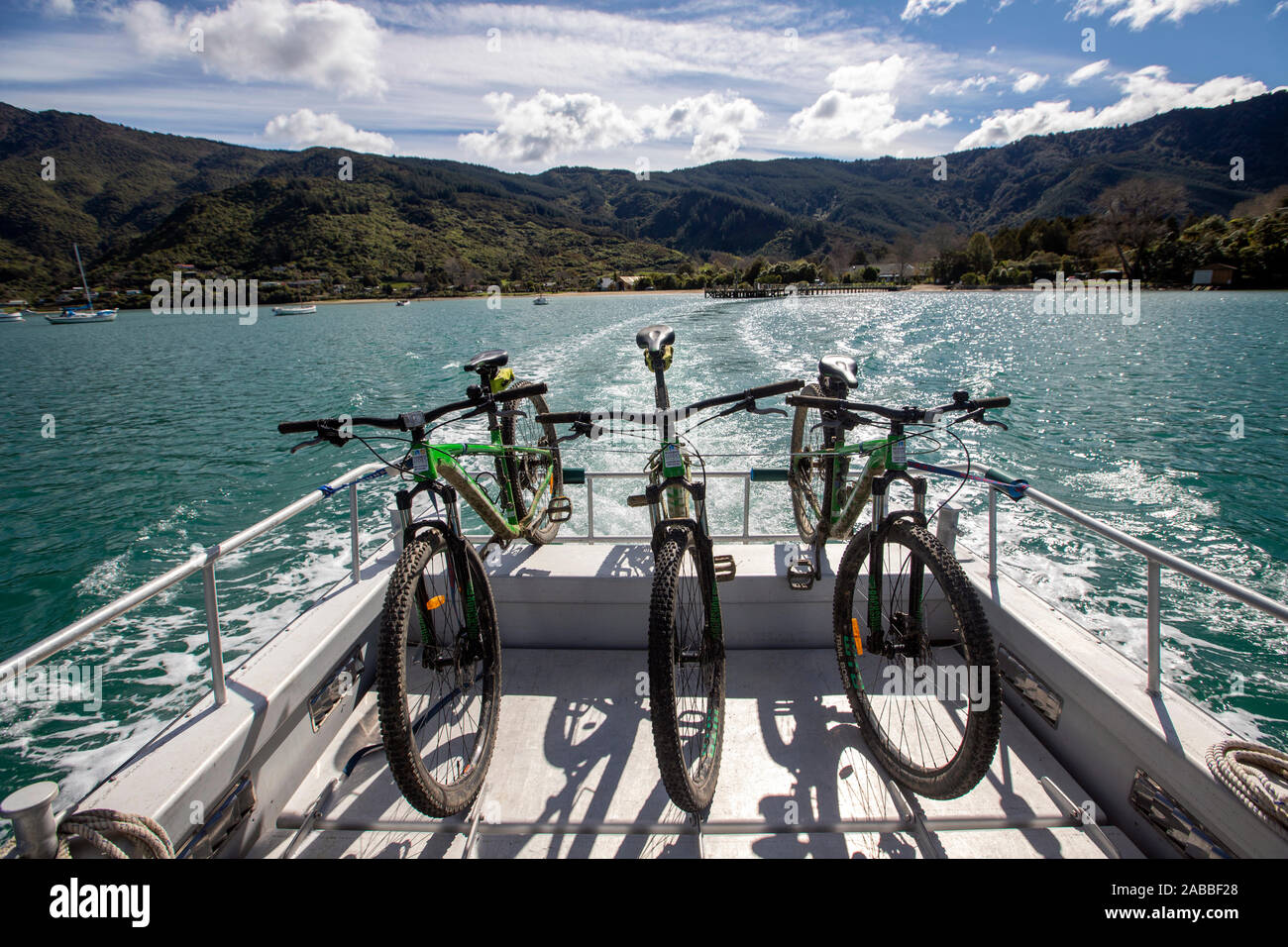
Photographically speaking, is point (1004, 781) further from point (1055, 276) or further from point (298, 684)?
point (1055, 276)

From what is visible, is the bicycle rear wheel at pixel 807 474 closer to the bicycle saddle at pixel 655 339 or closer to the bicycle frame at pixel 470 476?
the bicycle saddle at pixel 655 339

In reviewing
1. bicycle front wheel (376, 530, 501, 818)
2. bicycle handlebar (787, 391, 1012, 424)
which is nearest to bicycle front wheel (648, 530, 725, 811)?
bicycle front wheel (376, 530, 501, 818)

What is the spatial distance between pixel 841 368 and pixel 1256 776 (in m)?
2.19

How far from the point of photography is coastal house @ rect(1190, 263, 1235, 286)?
222 ft

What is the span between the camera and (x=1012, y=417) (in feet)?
50.9

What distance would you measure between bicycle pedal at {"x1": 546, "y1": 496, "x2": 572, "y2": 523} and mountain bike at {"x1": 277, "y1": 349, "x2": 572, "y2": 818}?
54cm

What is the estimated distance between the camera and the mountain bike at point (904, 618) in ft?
7.25

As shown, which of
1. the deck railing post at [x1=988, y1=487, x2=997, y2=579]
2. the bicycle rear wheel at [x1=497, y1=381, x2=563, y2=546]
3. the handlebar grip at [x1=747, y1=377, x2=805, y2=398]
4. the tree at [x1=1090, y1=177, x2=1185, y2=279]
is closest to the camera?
the handlebar grip at [x1=747, y1=377, x2=805, y2=398]

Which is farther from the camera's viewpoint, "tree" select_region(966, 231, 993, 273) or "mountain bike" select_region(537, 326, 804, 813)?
"tree" select_region(966, 231, 993, 273)

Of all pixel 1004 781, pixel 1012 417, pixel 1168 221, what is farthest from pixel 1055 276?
pixel 1004 781

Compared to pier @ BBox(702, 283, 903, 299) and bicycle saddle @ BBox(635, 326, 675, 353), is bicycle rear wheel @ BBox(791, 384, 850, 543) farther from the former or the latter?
pier @ BBox(702, 283, 903, 299)

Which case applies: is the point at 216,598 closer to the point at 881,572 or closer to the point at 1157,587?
the point at 881,572

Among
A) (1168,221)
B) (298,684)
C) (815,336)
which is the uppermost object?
(1168,221)
